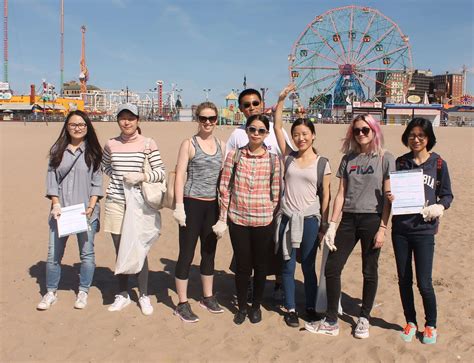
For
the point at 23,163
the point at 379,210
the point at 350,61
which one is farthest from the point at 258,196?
the point at 350,61

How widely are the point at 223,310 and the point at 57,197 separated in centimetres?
186

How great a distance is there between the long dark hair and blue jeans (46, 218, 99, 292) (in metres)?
0.54

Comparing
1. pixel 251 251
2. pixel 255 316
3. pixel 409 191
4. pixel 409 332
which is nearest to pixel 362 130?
pixel 409 191

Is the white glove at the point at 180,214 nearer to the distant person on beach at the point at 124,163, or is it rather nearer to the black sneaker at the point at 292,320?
the distant person on beach at the point at 124,163

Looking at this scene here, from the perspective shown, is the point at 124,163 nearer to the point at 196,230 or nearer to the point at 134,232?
→ the point at 134,232

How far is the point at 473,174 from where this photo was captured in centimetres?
1369

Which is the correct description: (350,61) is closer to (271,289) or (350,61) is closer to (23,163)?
(23,163)

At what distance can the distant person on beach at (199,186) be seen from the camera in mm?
3693

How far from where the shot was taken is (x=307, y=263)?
373cm

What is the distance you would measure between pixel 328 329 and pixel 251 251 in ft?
3.01

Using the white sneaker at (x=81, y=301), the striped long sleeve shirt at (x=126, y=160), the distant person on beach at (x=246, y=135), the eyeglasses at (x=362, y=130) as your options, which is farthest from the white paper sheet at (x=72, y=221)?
the eyeglasses at (x=362, y=130)

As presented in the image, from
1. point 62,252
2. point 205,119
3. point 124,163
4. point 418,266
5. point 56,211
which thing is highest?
point 205,119

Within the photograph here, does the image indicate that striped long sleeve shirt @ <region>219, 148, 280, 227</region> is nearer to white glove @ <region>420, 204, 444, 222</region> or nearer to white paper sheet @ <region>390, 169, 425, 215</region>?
white paper sheet @ <region>390, 169, 425, 215</region>

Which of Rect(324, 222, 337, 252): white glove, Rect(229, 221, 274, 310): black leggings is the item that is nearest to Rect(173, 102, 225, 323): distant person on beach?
Rect(229, 221, 274, 310): black leggings
